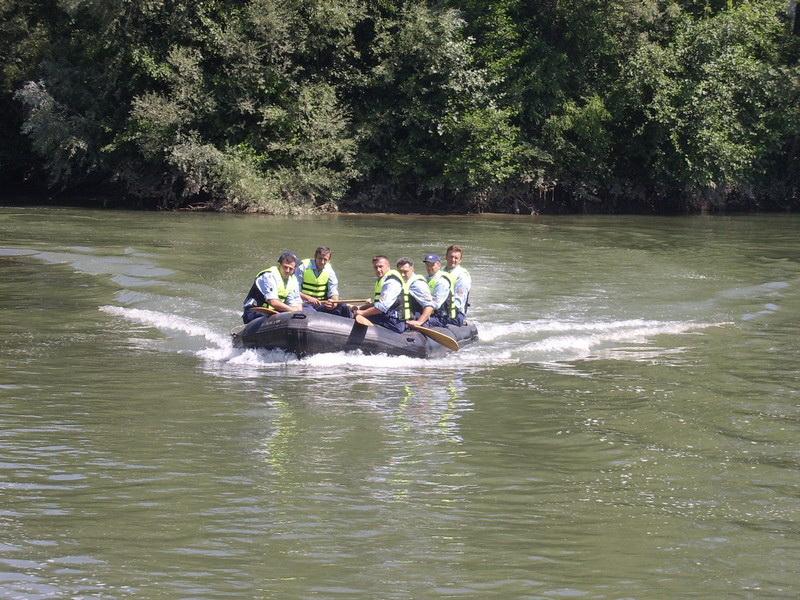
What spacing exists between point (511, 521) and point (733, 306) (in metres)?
12.3

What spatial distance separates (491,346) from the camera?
15469 mm

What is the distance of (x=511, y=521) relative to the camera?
7742mm

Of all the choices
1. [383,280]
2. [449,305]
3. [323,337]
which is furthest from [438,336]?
[323,337]

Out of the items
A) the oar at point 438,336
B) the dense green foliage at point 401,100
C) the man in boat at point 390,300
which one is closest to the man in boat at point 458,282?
the man in boat at point 390,300

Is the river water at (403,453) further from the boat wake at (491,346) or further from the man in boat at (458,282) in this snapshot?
the man in boat at (458,282)

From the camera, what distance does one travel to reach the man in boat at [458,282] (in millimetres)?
15656

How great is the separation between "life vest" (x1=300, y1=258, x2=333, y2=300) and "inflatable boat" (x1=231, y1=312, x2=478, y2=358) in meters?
1.49

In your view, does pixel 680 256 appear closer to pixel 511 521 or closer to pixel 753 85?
pixel 753 85

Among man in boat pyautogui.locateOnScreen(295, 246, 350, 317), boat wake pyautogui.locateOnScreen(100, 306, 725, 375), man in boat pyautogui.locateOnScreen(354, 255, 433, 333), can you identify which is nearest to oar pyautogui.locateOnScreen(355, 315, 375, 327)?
man in boat pyautogui.locateOnScreen(354, 255, 433, 333)

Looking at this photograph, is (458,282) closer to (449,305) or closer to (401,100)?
(449,305)

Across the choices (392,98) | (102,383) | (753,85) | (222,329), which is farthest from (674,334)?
(753,85)

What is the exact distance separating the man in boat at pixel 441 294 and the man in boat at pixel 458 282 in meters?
0.05

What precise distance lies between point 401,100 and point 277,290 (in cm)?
2365

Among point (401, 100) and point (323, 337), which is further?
point (401, 100)
